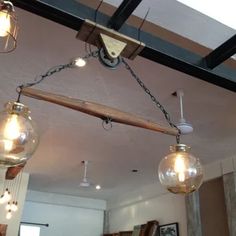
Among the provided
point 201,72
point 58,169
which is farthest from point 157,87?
point 58,169

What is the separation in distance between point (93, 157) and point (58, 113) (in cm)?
171

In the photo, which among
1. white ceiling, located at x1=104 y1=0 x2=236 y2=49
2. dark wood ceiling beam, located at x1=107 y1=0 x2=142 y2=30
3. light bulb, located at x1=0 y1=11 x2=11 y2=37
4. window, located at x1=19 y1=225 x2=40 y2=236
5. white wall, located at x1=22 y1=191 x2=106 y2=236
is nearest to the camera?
light bulb, located at x1=0 y1=11 x2=11 y2=37

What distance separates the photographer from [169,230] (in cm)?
624

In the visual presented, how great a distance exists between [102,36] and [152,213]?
587cm

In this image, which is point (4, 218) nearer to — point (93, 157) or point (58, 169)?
point (58, 169)

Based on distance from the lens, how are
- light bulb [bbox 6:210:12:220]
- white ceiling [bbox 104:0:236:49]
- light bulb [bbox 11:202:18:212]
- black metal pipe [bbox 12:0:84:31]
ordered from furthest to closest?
light bulb [bbox 6:210:12:220] < light bulb [bbox 11:202:18:212] < white ceiling [bbox 104:0:236:49] < black metal pipe [bbox 12:0:84:31]

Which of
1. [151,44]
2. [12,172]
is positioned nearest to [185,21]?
[151,44]

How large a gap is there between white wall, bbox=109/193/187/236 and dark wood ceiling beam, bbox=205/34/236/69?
14.7 ft

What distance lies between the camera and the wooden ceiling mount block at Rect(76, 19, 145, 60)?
1.70 metres

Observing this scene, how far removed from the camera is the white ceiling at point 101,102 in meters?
2.79

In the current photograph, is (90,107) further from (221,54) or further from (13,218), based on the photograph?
(13,218)

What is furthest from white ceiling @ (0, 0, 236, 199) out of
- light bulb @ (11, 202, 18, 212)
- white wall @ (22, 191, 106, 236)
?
white wall @ (22, 191, 106, 236)

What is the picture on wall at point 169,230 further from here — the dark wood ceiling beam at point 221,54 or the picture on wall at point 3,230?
the dark wood ceiling beam at point 221,54

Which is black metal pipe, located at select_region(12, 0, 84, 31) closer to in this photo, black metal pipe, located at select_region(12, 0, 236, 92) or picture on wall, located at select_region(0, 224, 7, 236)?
black metal pipe, located at select_region(12, 0, 236, 92)
